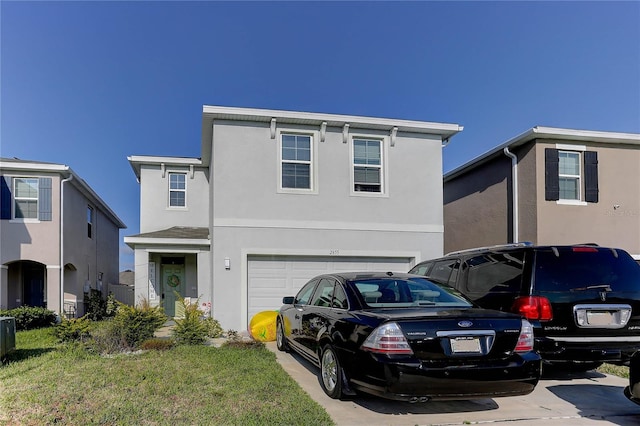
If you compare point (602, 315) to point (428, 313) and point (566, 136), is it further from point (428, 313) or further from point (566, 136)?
point (566, 136)

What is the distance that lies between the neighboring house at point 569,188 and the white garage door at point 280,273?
503 centimetres

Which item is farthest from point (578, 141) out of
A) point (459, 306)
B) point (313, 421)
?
point (313, 421)

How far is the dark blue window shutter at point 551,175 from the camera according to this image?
37.8 ft

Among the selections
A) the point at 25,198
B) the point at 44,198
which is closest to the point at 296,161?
the point at 44,198

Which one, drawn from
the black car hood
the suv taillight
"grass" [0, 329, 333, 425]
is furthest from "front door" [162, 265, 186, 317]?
the suv taillight

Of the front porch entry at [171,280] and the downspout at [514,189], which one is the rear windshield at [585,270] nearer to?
the downspout at [514,189]

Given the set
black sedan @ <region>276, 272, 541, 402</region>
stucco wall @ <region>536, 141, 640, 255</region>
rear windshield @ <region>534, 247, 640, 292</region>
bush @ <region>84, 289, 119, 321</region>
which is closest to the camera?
black sedan @ <region>276, 272, 541, 402</region>

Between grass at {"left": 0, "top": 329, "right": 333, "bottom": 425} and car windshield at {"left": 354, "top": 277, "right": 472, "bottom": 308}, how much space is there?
135cm

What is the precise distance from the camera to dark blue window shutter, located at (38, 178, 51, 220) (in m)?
12.7

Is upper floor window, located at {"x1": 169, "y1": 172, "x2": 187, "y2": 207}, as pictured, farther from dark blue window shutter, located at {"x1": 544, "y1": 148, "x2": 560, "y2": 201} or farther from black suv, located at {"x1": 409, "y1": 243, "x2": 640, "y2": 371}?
black suv, located at {"x1": 409, "y1": 243, "x2": 640, "y2": 371}

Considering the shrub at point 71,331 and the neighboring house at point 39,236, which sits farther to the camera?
the neighboring house at point 39,236

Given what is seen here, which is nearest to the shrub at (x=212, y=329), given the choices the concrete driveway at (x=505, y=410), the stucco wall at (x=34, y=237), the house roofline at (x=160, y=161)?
the concrete driveway at (x=505, y=410)

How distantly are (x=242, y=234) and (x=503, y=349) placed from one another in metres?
7.23

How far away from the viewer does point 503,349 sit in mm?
3865
